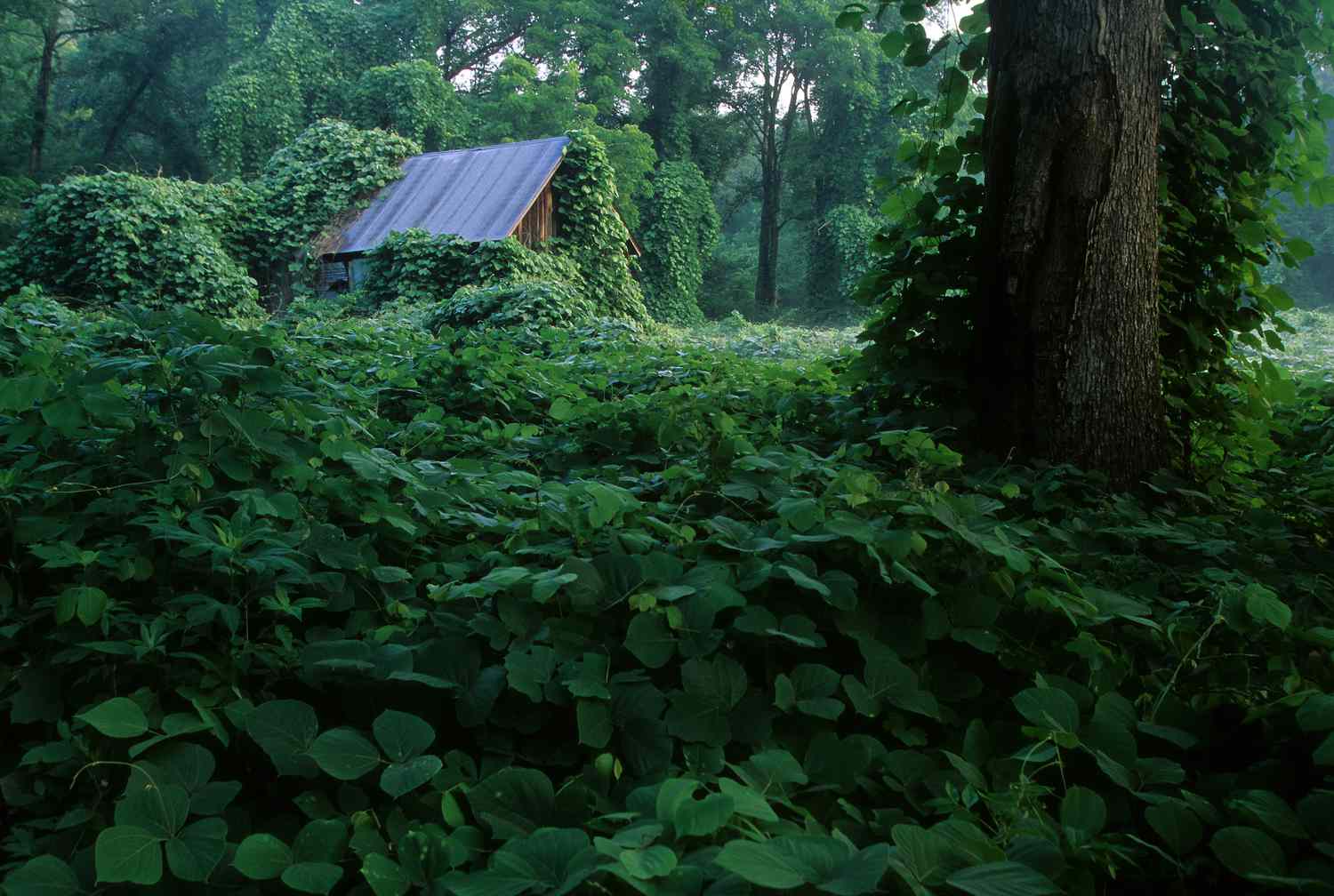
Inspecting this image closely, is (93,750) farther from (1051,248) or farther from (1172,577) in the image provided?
(1051,248)

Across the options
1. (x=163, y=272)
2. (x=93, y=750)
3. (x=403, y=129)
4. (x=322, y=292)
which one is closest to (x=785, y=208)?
(x=403, y=129)

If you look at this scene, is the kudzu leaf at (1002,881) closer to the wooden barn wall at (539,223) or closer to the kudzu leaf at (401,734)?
the kudzu leaf at (401,734)

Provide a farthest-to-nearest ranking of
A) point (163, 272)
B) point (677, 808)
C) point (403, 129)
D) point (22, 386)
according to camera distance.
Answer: point (403, 129) → point (163, 272) → point (22, 386) → point (677, 808)

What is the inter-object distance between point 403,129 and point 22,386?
87.3 feet

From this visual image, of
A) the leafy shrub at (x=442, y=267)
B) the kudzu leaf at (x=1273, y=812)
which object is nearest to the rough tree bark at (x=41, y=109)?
the leafy shrub at (x=442, y=267)

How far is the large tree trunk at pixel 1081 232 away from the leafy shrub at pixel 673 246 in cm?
2444

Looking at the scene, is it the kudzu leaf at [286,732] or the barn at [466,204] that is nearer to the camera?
the kudzu leaf at [286,732]

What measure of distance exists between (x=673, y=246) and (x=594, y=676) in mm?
27587

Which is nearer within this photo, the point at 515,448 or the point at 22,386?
the point at 22,386

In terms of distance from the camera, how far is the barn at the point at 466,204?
1711cm

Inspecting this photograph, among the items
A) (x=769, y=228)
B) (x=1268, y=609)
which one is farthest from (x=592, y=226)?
(x=1268, y=609)

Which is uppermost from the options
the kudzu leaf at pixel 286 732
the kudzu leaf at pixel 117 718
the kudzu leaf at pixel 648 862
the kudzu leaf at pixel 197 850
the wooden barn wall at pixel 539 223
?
the wooden barn wall at pixel 539 223

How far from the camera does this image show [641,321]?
1798 centimetres

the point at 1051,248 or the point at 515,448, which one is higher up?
the point at 1051,248
